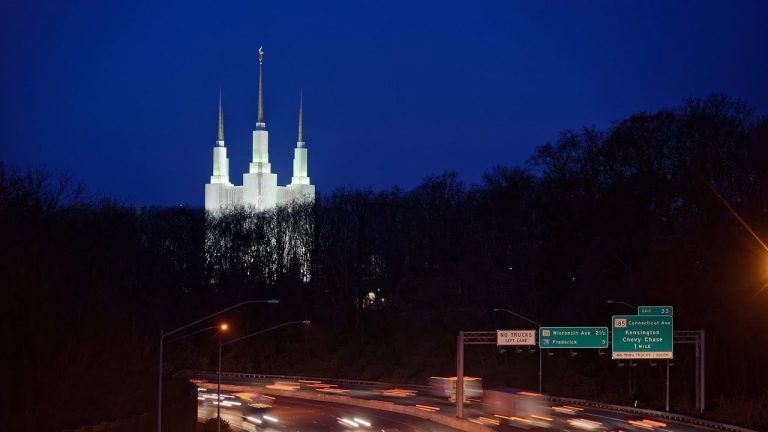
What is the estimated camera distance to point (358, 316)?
102375 millimetres

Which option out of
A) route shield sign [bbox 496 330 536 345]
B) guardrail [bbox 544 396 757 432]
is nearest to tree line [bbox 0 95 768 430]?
guardrail [bbox 544 396 757 432]

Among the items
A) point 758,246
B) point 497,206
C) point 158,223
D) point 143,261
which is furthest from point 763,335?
point 158,223

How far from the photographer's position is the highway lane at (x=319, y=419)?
5803 cm

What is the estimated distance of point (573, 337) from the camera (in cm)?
6209

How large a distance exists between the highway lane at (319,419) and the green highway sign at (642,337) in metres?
9.76

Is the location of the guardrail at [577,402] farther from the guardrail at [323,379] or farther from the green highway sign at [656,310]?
the green highway sign at [656,310]

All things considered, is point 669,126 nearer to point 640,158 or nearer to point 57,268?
point 640,158

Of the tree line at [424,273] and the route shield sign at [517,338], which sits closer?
the tree line at [424,273]

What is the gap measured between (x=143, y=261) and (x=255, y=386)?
21443 mm

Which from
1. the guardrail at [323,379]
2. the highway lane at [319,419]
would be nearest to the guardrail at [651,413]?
the highway lane at [319,419]

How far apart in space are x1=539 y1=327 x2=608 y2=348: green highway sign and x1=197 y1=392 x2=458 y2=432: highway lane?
24.6ft

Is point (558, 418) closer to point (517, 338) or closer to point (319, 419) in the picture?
point (517, 338)

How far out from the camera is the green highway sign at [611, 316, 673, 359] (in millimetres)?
59594

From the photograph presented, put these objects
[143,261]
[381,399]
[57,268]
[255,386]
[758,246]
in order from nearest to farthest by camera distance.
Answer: [57,268], [758,246], [381,399], [255,386], [143,261]
